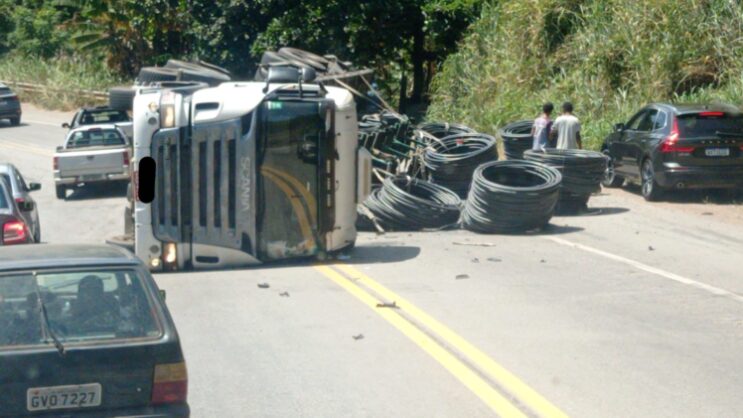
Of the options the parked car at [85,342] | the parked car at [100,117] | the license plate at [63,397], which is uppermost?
the parked car at [85,342]

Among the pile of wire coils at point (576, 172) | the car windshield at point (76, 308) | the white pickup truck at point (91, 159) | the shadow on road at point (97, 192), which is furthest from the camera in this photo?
the shadow on road at point (97, 192)

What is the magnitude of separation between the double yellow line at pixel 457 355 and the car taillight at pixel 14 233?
4.00 metres

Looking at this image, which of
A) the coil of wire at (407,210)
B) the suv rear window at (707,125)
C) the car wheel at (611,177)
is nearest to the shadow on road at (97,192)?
the coil of wire at (407,210)

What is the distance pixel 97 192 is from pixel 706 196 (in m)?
14.8

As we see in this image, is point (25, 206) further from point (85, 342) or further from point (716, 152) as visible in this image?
point (716, 152)

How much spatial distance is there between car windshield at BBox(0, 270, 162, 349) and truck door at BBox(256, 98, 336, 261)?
7796 mm

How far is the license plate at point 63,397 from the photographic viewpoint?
19.3ft

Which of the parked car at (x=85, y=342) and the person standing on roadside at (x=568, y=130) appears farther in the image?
the person standing on roadside at (x=568, y=130)

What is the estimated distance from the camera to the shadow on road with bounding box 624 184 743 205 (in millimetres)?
20781

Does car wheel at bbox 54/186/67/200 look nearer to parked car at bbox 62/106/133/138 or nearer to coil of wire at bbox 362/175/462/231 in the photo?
parked car at bbox 62/106/133/138

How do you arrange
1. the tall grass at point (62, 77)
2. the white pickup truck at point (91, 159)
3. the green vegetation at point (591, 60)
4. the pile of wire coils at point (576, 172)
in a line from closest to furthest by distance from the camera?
the pile of wire coils at point (576, 172) → the green vegetation at point (591, 60) → the white pickup truck at point (91, 159) → the tall grass at point (62, 77)

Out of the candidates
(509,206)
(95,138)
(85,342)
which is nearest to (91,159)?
(95,138)

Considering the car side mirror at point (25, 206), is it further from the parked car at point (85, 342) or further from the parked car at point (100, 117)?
the parked car at point (100, 117)

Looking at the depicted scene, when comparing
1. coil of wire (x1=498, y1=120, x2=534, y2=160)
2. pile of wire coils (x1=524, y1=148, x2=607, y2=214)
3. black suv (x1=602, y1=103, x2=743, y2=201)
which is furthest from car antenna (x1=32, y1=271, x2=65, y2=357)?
coil of wire (x1=498, y1=120, x2=534, y2=160)
